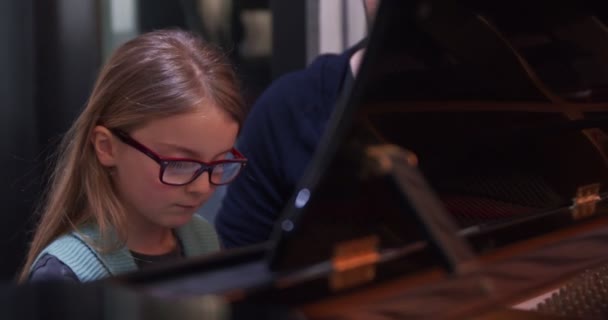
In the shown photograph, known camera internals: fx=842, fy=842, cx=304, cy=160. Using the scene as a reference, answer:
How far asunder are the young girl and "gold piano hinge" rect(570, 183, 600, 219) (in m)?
0.58

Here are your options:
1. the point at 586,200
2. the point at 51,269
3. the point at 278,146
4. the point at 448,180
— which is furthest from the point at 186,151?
the point at 586,200

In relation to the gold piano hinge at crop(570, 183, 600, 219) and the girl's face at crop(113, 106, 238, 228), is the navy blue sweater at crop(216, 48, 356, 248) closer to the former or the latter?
the girl's face at crop(113, 106, 238, 228)

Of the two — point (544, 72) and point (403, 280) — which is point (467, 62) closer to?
point (544, 72)

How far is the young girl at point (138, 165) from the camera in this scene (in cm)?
139

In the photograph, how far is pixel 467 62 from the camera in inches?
49.6

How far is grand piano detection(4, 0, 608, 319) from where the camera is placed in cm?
92

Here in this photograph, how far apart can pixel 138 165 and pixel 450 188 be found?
515 mm

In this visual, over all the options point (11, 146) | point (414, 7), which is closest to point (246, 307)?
point (414, 7)

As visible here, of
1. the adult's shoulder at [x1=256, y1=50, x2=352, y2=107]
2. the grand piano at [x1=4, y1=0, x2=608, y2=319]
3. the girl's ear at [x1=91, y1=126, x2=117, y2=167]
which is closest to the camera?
the grand piano at [x1=4, y1=0, x2=608, y2=319]

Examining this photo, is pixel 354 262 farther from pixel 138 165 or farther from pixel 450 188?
pixel 138 165

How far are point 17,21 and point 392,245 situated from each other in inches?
76.4

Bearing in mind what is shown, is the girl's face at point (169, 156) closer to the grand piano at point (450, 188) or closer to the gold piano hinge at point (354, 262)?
the grand piano at point (450, 188)

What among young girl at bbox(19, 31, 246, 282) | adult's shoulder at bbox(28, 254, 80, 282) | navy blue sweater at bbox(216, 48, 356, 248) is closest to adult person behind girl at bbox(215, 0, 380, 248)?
navy blue sweater at bbox(216, 48, 356, 248)

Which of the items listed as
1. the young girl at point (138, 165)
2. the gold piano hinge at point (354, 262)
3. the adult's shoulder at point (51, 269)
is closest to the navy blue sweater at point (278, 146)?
the young girl at point (138, 165)
